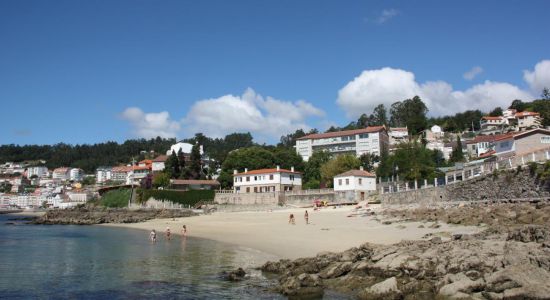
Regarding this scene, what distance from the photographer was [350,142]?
11638 centimetres

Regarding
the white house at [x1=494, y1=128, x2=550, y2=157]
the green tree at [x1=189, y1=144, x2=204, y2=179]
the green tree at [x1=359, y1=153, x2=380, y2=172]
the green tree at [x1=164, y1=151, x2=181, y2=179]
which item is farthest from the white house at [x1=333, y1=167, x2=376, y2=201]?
the green tree at [x1=164, y1=151, x2=181, y2=179]

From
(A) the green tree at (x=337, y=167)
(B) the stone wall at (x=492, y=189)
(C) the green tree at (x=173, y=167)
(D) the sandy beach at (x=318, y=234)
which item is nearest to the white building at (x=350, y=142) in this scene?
(A) the green tree at (x=337, y=167)

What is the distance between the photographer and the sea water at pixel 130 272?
1755 centimetres

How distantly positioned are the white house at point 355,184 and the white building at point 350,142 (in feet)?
134

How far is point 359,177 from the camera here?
7062 cm

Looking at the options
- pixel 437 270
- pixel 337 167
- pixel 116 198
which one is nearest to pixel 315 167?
pixel 337 167

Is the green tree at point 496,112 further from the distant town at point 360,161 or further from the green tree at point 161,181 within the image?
the green tree at point 161,181

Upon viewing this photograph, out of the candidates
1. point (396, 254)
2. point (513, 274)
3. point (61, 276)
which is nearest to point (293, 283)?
point (396, 254)

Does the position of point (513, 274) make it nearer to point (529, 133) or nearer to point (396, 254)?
point (396, 254)

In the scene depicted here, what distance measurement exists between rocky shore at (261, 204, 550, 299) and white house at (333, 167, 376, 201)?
49.8 metres

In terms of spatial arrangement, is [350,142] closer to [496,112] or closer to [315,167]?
[315,167]

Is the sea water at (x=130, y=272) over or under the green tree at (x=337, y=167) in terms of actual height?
under

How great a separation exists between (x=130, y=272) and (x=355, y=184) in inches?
2024

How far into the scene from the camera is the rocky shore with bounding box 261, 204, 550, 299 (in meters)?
12.6
